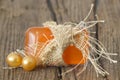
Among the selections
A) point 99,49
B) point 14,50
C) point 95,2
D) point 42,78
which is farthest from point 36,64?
point 95,2

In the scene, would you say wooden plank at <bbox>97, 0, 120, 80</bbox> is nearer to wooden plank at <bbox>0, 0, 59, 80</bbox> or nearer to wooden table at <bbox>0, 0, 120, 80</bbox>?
wooden table at <bbox>0, 0, 120, 80</bbox>

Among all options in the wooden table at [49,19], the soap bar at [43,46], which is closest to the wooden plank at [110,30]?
the wooden table at [49,19]

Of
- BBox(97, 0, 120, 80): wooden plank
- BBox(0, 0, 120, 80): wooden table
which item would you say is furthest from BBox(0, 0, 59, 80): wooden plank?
BBox(97, 0, 120, 80): wooden plank

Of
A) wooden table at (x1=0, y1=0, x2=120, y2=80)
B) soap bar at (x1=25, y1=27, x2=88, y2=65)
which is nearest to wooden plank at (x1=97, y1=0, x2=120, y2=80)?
wooden table at (x1=0, y1=0, x2=120, y2=80)

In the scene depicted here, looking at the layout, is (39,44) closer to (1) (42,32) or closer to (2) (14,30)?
(1) (42,32)

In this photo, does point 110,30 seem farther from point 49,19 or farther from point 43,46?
point 43,46

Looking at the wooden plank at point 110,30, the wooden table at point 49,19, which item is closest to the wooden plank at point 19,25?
the wooden table at point 49,19

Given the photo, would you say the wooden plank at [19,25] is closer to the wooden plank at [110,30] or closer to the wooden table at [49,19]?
the wooden table at [49,19]
